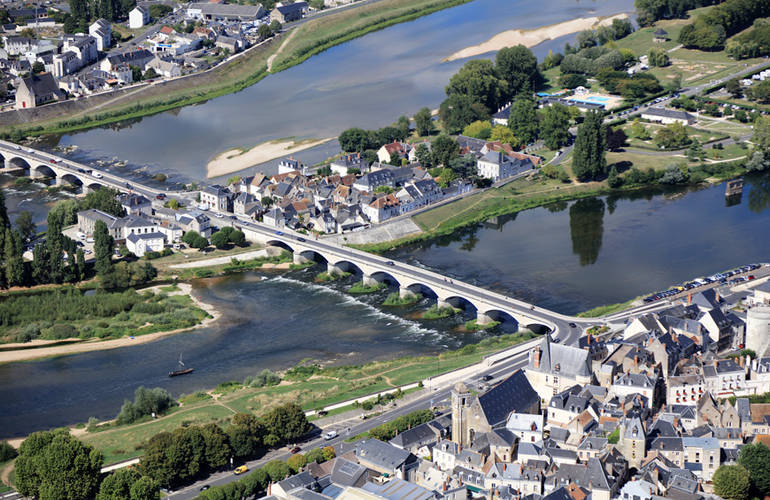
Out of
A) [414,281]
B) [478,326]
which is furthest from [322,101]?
[478,326]

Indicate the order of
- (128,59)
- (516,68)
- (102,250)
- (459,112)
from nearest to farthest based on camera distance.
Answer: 1. (102,250)
2. (459,112)
3. (516,68)
4. (128,59)

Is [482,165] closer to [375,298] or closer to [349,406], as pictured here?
[375,298]

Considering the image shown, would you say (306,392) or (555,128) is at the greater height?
(555,128)

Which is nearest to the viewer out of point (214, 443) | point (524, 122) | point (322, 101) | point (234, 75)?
point (214, 443)

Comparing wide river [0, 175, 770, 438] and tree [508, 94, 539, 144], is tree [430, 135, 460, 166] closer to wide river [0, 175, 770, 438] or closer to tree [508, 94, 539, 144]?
wide river [0, 175, 770, 438]

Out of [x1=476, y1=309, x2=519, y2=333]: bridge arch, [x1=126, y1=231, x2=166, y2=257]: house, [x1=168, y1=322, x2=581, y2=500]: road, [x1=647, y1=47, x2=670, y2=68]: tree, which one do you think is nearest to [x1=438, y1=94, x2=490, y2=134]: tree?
[x1=647, y1=47, x2=670, y2=68]: tree

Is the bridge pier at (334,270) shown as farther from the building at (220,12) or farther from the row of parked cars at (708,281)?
the building at (220,12)

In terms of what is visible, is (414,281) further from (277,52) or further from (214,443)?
(277,52)
